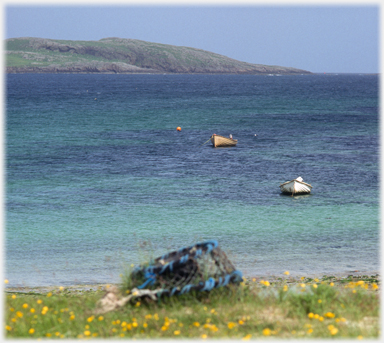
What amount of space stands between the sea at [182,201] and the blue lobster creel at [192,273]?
28.6 inches

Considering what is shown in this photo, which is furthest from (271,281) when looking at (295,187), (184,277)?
(295,187)

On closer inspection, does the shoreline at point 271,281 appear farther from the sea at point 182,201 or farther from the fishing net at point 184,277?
the fishing net at point 184,277

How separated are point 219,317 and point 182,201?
16.8 metres

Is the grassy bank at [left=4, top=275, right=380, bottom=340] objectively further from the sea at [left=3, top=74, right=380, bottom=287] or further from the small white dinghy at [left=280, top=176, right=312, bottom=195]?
the small white dinghy at [left=280, top=176, right=312, bottom=195]

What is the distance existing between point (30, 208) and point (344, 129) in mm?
40722

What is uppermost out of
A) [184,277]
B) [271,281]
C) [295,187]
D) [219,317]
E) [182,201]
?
[184,277]

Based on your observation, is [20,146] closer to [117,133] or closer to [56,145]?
[56,145]

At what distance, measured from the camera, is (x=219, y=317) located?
279 inches

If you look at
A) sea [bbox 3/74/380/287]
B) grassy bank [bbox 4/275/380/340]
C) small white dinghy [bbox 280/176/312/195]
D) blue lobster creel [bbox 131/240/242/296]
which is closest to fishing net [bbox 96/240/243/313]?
blue lobster creel [bbox 131/240/242/296]

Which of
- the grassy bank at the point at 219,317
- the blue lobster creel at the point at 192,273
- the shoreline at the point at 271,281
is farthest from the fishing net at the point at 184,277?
the shoreline at the point at 271,281

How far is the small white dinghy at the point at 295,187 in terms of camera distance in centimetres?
2491

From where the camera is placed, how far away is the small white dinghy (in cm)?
2491

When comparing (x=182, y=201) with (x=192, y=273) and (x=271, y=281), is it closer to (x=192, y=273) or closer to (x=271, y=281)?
(x=271, y=281)

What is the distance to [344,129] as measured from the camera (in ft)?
171
